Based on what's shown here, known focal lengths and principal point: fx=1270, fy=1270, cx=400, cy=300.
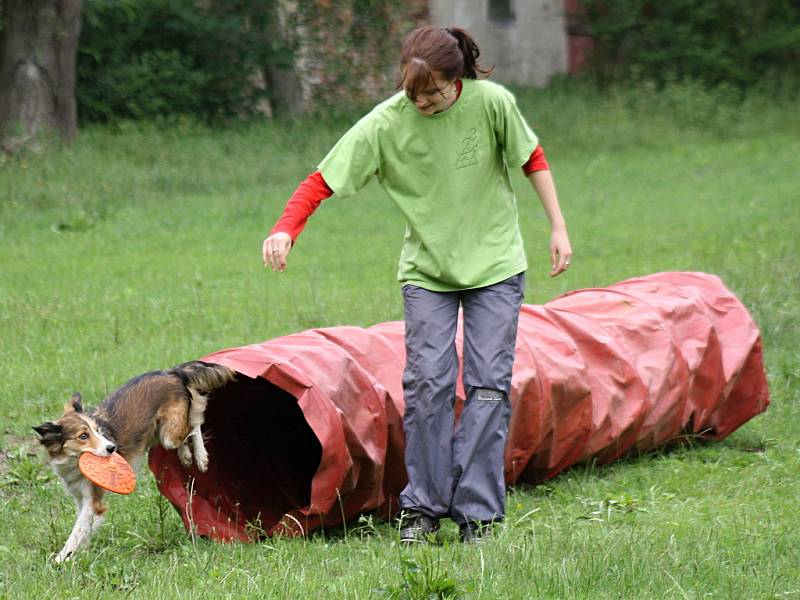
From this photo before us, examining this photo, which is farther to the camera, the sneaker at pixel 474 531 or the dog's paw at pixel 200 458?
the dog's paw at pixel 200 458

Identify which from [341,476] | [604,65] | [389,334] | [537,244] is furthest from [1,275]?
[604,65]

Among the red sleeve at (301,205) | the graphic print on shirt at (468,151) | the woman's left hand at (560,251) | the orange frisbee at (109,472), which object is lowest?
the orange frisbee at (109,472)

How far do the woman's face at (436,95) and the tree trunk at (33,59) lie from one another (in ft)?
47.6

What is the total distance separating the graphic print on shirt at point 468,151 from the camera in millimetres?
5473

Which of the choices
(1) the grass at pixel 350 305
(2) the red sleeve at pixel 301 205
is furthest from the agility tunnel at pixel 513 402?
(2) the red sleeve at pixel 301 205

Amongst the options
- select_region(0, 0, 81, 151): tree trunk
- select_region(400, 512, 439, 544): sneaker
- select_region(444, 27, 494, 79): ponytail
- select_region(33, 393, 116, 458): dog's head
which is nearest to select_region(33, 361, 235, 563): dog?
select_region(33, 393, 116, 458): dog's head

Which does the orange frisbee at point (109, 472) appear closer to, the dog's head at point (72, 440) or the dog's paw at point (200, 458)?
the dog's head at point (72, 440)

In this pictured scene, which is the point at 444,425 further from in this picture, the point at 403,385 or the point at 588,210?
the point at 588,210

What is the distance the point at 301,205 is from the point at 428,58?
829mm

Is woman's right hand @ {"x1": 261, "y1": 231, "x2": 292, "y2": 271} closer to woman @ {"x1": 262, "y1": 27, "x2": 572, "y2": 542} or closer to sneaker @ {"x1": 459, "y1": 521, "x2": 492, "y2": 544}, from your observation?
woman @ {"x1": 262, "y1": 27, "x2": 572, "y2": 542}

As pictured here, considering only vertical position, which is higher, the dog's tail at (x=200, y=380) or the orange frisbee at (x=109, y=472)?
the dog's tail at (x=200, y=380)

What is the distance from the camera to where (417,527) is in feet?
17.9

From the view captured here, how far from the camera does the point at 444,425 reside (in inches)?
217

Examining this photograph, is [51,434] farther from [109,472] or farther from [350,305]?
[350,305]
